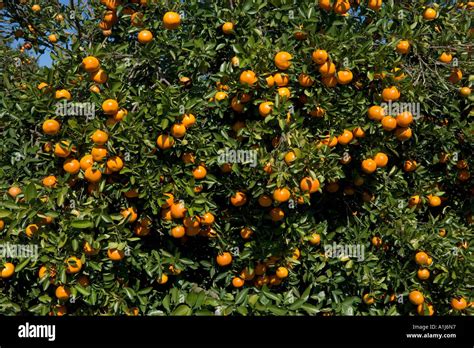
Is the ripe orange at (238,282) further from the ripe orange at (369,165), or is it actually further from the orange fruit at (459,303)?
the orange fruit at (459,303)

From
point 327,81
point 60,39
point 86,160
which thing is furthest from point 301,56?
point 60,39

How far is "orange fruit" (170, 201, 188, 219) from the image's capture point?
268cm

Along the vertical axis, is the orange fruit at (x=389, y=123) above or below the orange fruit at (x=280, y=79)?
below

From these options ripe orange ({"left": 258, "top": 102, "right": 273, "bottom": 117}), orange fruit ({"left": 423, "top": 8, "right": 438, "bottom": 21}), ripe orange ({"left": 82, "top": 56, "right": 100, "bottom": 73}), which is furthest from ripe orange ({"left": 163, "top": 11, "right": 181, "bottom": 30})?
orange fruit ({"left": 423, "top": 8, "right": 438, "bottom": 21})

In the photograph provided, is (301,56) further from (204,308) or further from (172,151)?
(204,308)

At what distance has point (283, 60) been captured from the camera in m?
2.61

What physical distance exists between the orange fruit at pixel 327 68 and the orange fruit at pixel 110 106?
1.34 m

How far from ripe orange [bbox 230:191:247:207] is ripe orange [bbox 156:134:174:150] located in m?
0.59

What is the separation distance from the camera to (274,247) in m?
2.94

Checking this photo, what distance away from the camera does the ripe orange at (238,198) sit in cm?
290

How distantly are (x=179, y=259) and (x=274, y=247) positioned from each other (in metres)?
0.70
